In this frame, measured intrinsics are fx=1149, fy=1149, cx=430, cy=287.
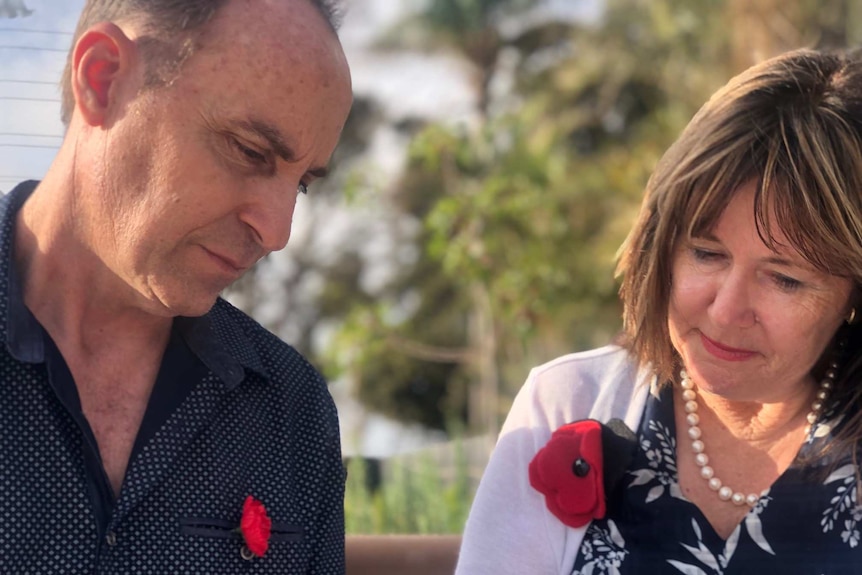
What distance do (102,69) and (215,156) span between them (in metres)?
0.23

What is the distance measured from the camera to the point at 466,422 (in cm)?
1670

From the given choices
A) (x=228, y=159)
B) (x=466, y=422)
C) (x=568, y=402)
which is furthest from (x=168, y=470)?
(x=466, y=422)

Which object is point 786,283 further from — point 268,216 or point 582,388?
point 268,216

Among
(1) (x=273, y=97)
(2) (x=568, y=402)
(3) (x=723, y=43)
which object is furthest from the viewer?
(3) (x=723, y=43)

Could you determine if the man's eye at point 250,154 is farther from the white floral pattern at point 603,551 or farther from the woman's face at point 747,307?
the white floral pattern at point 603,551

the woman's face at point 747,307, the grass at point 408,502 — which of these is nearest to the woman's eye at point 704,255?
the woman's face at point 747,307

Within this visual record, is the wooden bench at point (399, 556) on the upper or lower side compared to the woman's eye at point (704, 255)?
lower

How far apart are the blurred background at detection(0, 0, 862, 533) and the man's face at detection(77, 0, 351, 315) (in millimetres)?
311

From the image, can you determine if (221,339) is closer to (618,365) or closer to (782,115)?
(618,365)

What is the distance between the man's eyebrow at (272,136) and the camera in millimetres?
1823

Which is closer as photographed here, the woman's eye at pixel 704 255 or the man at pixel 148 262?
the man at pixel 148 262

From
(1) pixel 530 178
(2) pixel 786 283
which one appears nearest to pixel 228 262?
(2) pixel 786 283

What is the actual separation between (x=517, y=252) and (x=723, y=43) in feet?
18.2

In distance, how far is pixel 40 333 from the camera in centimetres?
187
